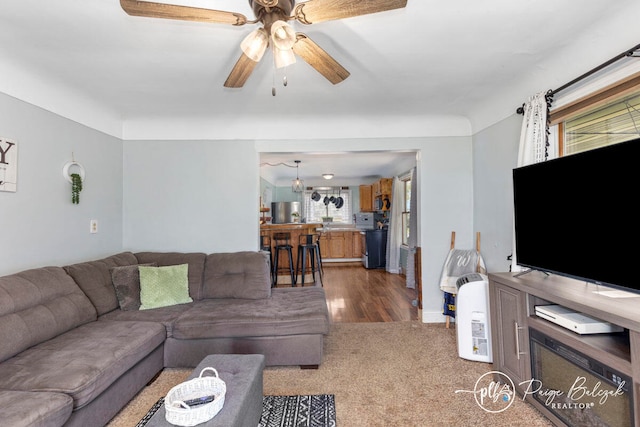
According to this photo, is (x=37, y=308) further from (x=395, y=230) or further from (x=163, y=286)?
(x=395, y=230)

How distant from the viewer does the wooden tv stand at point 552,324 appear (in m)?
1.38

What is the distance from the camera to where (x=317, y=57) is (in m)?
1.68

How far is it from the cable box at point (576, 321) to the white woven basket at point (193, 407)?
5.83 ft

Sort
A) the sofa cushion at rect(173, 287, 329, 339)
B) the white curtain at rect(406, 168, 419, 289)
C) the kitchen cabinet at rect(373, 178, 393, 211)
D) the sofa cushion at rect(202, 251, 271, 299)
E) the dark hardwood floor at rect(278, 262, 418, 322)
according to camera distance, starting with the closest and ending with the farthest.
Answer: the sofa cushion at rect(173, 287, 329, 339) < the sofa cushion at rect(202, 251, 271, 299) < the dark hardwood floor at rect(278, 262, 418, 322) < the white curtain at rect(406, 168, 419, 289) < the kitchen cabinet at rect(373, 178, 393, 211)

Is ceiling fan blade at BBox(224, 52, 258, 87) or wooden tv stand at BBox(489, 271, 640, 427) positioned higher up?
ceiling fan blade at BBox(224, 52, 258, 87)

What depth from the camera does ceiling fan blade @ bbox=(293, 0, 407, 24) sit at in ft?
4.17

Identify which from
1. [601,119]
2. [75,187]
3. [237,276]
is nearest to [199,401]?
[237,276]

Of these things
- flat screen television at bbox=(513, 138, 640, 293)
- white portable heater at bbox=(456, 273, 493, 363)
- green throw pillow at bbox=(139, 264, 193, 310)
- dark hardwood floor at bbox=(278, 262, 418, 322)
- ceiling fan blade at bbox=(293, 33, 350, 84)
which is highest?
ceiling fan blade at bbox=(293, 33, 350, 84)

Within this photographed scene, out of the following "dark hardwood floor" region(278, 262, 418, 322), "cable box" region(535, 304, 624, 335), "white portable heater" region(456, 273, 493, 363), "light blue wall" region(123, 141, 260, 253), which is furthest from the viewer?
"dark hardwood floor" region(278, 262, 418, 322)

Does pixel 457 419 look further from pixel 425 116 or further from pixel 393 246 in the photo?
pixel 393 246

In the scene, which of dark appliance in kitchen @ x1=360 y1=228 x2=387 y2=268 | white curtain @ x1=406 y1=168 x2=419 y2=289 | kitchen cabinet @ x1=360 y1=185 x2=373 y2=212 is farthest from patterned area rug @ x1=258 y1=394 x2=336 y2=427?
kitchen cabinet @ x1=360 y1=185 x2=373 y2=212

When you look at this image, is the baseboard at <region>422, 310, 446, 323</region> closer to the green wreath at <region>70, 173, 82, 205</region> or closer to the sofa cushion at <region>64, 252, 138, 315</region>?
the sofa cushion at <region>64, 252, 138, 315</region>

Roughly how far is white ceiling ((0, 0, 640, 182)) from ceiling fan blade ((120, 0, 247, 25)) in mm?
351

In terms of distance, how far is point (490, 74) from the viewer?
8.39 ft
